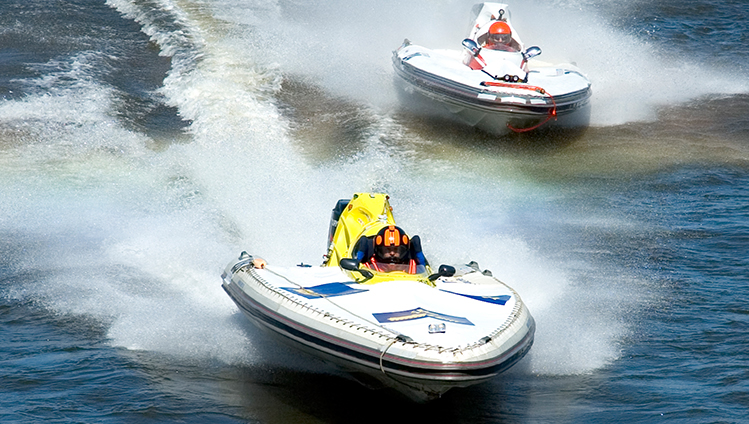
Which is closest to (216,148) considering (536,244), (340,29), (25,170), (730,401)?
(25,170)

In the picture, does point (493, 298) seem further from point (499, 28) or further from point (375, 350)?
point (499, 28)

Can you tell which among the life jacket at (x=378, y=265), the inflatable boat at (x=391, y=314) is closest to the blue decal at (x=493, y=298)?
the inflatable boat at (x=391, y=314)

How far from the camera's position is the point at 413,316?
8.55 m

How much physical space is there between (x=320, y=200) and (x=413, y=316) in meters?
5.68

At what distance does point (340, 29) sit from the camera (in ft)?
72.1

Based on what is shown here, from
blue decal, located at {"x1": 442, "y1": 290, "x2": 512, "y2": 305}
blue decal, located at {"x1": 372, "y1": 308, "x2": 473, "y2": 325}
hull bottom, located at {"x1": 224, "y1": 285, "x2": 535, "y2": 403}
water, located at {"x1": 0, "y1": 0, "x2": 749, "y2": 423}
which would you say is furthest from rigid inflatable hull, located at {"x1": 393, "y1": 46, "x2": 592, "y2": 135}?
blue decal, located at {"x1": 372, "y1": 308, "x2": 473, "y2": 325}

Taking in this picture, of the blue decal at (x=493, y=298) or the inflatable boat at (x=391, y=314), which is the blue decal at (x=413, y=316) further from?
the blue decal at (x=493, y=298)

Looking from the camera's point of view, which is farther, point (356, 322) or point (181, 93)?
point (181, 93)

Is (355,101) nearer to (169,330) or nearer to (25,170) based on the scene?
(25,170)

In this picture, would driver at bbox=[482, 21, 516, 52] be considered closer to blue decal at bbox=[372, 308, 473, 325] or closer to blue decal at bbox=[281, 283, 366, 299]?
blue decal at bbox=[281, 283, 366, 299]

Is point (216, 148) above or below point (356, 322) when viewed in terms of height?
below

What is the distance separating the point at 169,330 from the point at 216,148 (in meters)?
6.01

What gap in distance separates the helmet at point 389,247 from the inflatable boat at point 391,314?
0.04 feet

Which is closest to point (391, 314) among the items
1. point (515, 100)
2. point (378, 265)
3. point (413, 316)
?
point (413, 316)
